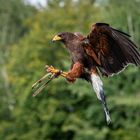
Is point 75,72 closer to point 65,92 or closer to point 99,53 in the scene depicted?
point 99,53

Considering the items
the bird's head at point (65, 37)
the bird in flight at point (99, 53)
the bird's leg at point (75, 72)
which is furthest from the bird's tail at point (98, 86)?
the bird's head at point (65, 37)

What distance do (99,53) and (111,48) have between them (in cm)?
15

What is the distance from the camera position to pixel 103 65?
558 centimetres

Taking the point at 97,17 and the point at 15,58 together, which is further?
the point at 15,58

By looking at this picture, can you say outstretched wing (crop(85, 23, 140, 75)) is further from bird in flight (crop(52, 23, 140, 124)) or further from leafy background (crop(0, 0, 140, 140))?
leafy background (crop(0, 0, 140, 140))

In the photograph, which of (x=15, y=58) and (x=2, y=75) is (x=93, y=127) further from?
(x=2, y=75)

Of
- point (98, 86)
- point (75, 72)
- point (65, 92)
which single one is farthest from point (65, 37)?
point (65, 92)

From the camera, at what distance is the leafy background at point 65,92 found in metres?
27.3

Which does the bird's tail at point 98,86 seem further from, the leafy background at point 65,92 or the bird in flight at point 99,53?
the leafy background at point 65,92

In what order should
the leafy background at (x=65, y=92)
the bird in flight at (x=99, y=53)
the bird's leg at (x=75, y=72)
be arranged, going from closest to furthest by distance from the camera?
the bird's leg at (x=75, y=72), the bird in flight at (x=99, y=53), the leafy background at (x=65, y=92)

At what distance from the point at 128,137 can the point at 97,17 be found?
6.06 metres

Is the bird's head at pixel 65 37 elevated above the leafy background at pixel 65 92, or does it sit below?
below

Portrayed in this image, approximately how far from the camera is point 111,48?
5.62 meters

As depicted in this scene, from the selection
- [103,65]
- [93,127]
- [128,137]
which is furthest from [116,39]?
[93,127]
